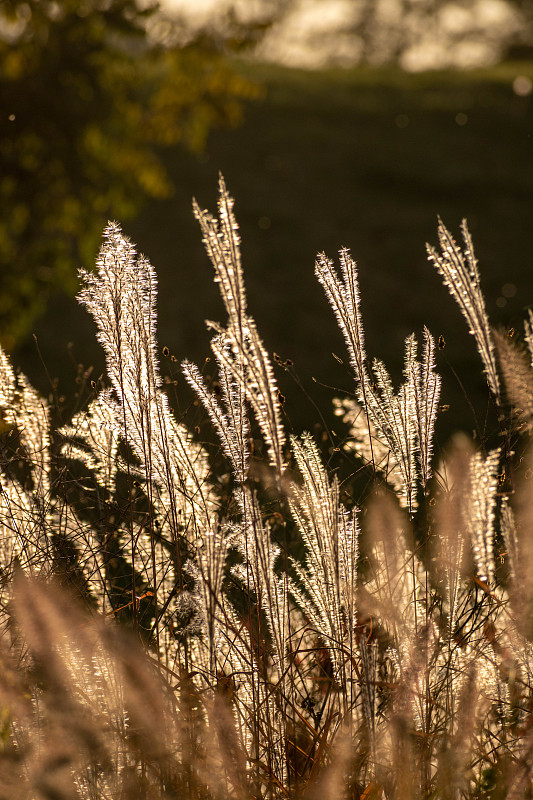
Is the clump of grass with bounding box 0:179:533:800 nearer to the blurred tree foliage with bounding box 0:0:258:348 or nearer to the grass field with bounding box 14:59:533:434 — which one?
the blurred tree foliage with bounding box 0:0:258:348

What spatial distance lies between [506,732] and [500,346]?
576mm

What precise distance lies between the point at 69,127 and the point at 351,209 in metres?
5.95

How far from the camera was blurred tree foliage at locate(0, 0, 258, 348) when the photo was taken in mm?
4848

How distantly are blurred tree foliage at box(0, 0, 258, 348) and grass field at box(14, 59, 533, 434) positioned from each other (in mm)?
1353

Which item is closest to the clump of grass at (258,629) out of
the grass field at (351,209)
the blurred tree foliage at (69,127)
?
the blurred tree foliage at (69,127)

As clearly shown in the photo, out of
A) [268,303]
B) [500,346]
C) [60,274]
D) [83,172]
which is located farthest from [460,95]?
[500,346]

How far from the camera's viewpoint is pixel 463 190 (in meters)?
Answer: 10.6

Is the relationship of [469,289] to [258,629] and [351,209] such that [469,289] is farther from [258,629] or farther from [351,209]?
[351,209]

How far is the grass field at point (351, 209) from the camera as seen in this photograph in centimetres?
805

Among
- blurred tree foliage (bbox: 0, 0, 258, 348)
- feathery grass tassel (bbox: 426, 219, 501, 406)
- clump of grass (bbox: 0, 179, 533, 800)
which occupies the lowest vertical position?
clump of grass (bbox: 0, 179, 533, 800)

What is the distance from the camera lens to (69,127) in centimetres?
536

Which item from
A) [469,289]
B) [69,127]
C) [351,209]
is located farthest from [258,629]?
[351,209]

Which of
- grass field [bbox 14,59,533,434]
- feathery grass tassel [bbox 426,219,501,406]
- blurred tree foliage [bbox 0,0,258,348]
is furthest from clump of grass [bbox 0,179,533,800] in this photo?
grass field [bbox 14,59,533,434]

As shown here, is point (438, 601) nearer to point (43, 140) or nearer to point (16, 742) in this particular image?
point (16, 742)
